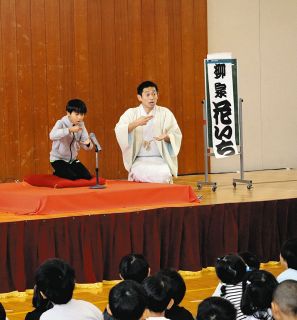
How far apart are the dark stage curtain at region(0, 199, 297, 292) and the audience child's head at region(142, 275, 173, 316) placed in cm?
268

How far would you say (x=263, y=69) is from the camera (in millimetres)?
12320

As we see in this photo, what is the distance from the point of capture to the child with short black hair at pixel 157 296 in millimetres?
3482

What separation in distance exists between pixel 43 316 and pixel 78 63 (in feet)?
24.4

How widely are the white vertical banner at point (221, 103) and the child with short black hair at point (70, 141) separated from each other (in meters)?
1.92

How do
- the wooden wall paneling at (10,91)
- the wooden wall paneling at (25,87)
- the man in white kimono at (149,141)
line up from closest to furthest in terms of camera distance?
the man in white kimono at (149,141) → the wooden wall paneling at (10,91) → the wooden wall paneling at (25,87)

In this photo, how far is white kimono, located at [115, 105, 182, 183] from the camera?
8.15 meters

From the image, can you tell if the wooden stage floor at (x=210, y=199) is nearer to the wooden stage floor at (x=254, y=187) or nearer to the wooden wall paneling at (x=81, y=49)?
the wooden stage floor at (x=254, y=187)

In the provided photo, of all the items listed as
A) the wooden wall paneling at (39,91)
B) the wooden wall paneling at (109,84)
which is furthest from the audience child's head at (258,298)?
the wooden wall paneling at (109,84)

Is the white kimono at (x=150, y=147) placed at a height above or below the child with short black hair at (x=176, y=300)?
above

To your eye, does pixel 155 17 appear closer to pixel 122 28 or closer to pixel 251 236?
pixel 122 28

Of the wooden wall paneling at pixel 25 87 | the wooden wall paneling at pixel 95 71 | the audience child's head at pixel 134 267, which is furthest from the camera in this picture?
the wooden wall paneling at pixel 95 71

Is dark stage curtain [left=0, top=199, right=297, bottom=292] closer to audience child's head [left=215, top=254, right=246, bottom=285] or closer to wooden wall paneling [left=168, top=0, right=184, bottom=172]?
audience child's head [left=215, top=254, right=246, bottom=285]

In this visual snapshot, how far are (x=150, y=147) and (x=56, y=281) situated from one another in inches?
188

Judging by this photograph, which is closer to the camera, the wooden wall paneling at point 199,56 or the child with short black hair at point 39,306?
the child with short black hair at point 39,306
